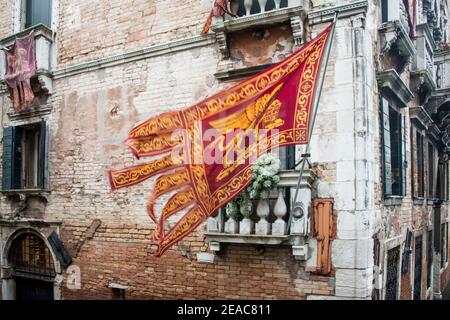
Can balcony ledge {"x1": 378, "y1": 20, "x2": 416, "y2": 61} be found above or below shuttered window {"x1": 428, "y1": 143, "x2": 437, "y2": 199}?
above

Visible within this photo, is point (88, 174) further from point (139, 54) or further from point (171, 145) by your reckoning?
point (171, 145)

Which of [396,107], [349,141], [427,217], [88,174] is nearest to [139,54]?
[88,174]

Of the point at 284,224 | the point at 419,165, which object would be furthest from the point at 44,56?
the point at 419,165

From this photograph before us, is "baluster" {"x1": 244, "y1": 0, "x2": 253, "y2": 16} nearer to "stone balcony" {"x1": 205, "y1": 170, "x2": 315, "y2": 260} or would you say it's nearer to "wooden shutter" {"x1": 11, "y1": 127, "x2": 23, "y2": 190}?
"stone balcony" {"x1": 205, "y1": 170, "x2": 315, "y2": 260}

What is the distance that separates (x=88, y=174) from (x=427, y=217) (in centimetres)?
856

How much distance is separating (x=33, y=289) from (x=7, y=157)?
298 cm

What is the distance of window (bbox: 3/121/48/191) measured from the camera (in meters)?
8.84

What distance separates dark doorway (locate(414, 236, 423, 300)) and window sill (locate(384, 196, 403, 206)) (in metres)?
2.84

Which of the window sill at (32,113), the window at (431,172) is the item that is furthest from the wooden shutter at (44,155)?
the window at (431,172)

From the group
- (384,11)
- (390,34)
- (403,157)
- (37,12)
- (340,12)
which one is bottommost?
(403,157)

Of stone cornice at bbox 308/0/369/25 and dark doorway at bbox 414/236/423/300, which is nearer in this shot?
stone cornice at bbox 308/0/369/25

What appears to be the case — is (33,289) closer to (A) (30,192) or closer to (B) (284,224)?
(A) (30,192)

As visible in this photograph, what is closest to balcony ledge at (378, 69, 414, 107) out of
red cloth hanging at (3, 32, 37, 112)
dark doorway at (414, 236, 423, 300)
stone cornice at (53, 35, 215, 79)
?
stone cornice at (53, 35, 215, 79)

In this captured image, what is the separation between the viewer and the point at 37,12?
9258 mm
